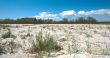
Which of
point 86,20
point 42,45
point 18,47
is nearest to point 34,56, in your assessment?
point 42,45

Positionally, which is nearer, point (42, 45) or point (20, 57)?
point (20, 57)

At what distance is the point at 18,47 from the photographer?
21.6 ft

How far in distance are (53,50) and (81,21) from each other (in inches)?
1515

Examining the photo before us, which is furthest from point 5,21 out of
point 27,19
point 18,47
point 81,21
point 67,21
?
point 18,47

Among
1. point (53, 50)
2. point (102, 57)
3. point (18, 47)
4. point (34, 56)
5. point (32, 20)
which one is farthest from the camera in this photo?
point (32, 20)

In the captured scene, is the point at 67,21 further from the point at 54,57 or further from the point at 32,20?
the point at 54,57

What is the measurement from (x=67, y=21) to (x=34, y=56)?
131 ft

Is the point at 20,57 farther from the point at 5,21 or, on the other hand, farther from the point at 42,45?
the point at 5,21

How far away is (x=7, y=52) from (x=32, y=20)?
40.7 metres

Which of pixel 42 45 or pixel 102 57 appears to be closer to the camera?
pixel 102 57

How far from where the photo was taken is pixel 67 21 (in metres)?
44.9

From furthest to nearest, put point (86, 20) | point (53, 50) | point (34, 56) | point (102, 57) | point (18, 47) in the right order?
point (86, 20), point (18, 47), point (53, 50), point (34, 56), point (102, 57)

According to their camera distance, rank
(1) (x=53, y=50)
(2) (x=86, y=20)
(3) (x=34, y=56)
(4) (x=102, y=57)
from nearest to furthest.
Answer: (4) (x=102, y=57) → (3) (x=34, y=56) → (1) (x=53, y=50) → (2) (x=86, y=20)

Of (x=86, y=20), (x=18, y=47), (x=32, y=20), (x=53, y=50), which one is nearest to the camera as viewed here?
(x=53, y=50)
